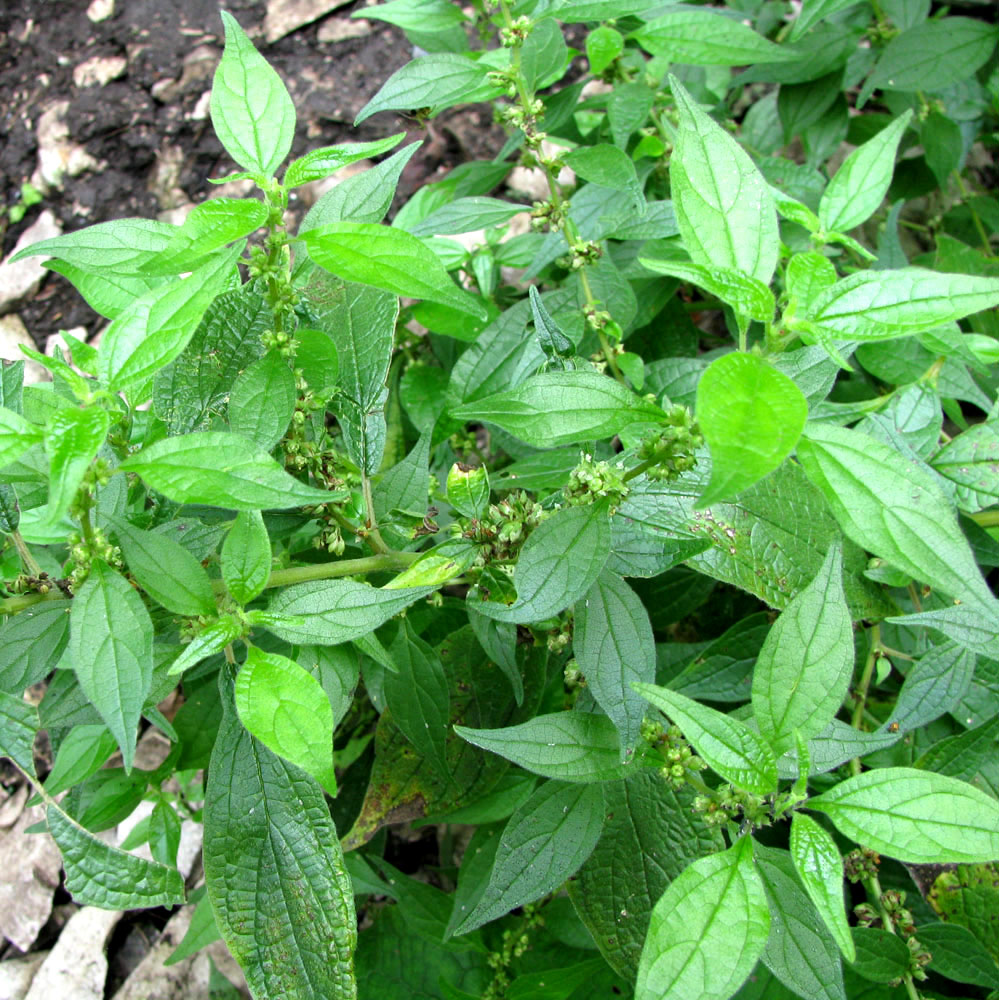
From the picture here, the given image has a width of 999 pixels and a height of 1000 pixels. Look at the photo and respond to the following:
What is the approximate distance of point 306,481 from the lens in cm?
161

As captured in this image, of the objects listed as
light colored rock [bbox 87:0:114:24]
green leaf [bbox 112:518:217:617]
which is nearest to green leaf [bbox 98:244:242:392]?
green leaf [bbox 112:518:217:617]

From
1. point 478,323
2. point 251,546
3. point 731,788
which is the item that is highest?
point 251,546

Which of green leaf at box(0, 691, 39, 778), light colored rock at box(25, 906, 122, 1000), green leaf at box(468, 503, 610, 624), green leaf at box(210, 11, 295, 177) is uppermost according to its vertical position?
green leaf at box(210, 11, 295, 177)

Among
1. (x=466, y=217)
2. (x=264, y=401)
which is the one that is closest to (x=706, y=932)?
(x=264, y=401)

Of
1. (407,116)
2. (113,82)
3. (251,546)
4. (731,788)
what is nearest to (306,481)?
(251,546)

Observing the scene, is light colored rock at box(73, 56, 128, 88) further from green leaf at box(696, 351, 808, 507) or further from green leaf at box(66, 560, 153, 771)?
green leaf at box(696, 351, 808, 507)

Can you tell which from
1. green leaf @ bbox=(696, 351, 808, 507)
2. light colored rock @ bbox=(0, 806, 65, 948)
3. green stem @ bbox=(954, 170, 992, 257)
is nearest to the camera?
green leaf @ bbox=(696, 351, 808, 507)

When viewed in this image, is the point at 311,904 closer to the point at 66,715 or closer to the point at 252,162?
the point at 66,715

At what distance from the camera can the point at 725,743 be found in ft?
4.14

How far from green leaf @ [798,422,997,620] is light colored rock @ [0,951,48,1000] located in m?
2.55

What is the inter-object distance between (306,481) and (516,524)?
40 centimetres

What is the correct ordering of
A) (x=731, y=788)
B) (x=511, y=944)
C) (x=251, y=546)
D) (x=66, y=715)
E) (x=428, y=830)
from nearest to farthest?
(x=251, y=546)
(x=731, y=788)
(x=66, y=715)
(x=511, y=944)
(x=428, y=830)

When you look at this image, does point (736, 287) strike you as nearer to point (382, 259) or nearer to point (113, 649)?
point (382, 259)

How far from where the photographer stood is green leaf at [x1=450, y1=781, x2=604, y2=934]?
1507 mm
